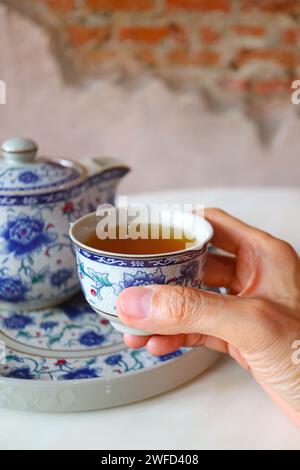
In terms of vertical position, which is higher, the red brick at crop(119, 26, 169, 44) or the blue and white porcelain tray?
the red brick at crop(119, 26, 169, 44)

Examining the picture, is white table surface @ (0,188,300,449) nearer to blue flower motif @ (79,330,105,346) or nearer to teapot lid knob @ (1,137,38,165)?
blue flower motif @ (79,330,105,346)

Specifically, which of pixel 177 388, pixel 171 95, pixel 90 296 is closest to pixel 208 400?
pixel 177 388

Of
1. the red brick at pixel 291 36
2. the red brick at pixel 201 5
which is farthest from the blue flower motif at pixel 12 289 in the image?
the red brick at pixel 291 36

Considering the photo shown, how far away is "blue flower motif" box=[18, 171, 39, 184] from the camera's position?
68cm

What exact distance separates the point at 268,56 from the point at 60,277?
123 centimetres

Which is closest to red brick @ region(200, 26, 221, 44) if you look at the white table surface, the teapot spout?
the teapot spout

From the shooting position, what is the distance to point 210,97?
5.74 ft

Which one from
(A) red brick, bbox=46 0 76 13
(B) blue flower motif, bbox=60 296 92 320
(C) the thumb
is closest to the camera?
(C) the thumb

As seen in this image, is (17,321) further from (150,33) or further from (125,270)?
(150,33)

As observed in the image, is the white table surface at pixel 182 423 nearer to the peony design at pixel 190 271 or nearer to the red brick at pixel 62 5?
the peony design at pixel 190 271

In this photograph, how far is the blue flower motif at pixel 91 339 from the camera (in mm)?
651

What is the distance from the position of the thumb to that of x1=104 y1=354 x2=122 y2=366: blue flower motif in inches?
4.0

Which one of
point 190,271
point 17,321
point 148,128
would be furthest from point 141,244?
point 148,128

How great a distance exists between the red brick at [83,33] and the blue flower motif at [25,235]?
1097 millimetres
